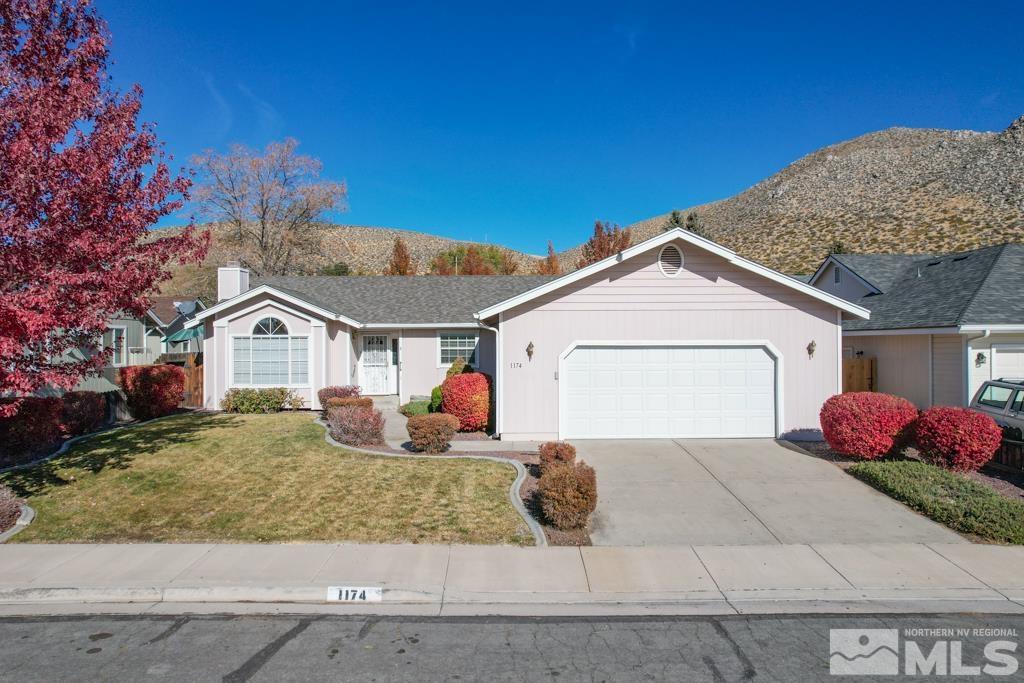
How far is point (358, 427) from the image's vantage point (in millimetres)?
12820

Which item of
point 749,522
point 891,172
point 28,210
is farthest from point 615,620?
point 891,172

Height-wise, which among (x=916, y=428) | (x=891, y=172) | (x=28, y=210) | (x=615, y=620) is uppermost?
(x=891, y=172)

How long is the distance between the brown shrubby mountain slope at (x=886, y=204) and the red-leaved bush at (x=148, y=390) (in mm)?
40631

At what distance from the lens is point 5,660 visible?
5027 mm

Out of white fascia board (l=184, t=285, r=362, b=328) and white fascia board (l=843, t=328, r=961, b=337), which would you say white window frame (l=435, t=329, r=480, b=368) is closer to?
white fascia board (l=184, t=285, r=362, b=328)

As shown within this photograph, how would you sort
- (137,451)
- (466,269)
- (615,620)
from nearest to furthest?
(615,620) → (137,451) → (466,269)

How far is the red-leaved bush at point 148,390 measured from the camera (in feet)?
55.5

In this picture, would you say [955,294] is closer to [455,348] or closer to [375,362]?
[455,348]

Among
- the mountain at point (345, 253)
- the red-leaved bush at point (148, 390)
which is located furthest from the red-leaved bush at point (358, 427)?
the mountain at point (345, 253)

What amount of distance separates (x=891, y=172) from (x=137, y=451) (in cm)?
8769

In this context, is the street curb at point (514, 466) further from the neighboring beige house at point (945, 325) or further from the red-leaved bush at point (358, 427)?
the neighboring beige house at point (945, 325)

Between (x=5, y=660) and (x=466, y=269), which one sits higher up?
(x=466, y=269)

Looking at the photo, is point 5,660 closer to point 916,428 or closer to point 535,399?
point 535,399

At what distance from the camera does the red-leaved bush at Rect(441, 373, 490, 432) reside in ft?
48.1
